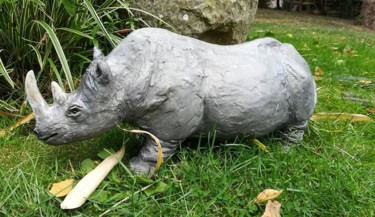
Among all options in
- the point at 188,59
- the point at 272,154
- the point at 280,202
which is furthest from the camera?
the point at 272,154

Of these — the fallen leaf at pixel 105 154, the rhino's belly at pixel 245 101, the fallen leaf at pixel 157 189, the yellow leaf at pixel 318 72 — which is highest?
the rhino's belly at pixel 245 101

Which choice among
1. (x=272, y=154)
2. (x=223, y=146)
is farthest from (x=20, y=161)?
(x=272, y=154)

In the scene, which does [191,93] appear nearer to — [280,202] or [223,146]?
[223,146]

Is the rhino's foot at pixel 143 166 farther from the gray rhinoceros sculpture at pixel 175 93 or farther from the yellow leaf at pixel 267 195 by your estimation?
the yellow leaf at pixel 267 195

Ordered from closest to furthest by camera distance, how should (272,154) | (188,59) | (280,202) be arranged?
(280,202) < (188,59) < (272,154)

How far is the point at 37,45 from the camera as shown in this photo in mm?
2988

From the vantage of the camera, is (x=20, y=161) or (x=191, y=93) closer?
(x=191, y=93)

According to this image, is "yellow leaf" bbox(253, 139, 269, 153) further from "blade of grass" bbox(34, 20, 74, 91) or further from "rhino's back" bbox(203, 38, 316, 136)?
"blade of grass" bbox(34, 20, 74, 91)

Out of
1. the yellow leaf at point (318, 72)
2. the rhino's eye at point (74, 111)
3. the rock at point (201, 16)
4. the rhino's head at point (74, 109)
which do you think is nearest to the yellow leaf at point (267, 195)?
the rhino's head at point (74, 109)

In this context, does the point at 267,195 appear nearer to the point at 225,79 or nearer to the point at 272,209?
the point at 272,209

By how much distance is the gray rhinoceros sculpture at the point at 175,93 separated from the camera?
1.95m

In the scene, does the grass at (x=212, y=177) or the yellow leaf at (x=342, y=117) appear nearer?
the grass at (x=212, y=177)

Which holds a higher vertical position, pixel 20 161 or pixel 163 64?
pixel 163 64

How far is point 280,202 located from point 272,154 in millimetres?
365
